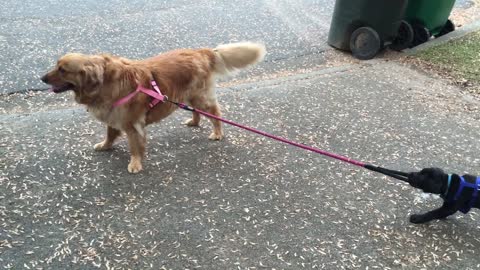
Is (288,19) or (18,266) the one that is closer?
(18,266)

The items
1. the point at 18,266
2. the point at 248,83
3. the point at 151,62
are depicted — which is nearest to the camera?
the point at 18,266

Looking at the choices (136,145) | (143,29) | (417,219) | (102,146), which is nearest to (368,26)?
(143,29)

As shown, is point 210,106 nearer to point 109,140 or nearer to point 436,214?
point 109,140

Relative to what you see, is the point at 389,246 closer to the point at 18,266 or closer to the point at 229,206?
the point at 229,206

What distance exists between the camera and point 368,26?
6.46 meters

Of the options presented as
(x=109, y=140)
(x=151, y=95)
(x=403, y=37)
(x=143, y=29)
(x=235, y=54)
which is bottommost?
(x=143, y=29)

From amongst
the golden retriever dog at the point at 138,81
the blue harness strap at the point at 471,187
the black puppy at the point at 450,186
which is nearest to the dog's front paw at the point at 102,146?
the golden retriever dog at the point at 138,81

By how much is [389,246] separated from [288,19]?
5.92 metres

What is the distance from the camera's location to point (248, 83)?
5672 mm

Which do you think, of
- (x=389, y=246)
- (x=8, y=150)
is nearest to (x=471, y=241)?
(x=389, y=246)

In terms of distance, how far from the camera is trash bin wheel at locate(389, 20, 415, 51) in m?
6.83

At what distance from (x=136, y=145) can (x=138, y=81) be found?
563 mm

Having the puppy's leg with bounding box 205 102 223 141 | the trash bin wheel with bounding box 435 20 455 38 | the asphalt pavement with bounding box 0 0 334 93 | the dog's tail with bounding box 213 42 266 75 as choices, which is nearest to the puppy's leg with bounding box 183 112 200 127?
the puppy's leg with bounding box 205 102 223 141

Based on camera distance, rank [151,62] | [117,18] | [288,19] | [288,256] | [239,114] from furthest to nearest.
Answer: [288,19] → [117,18] → [239,114] → [151,62] → [288,256]
